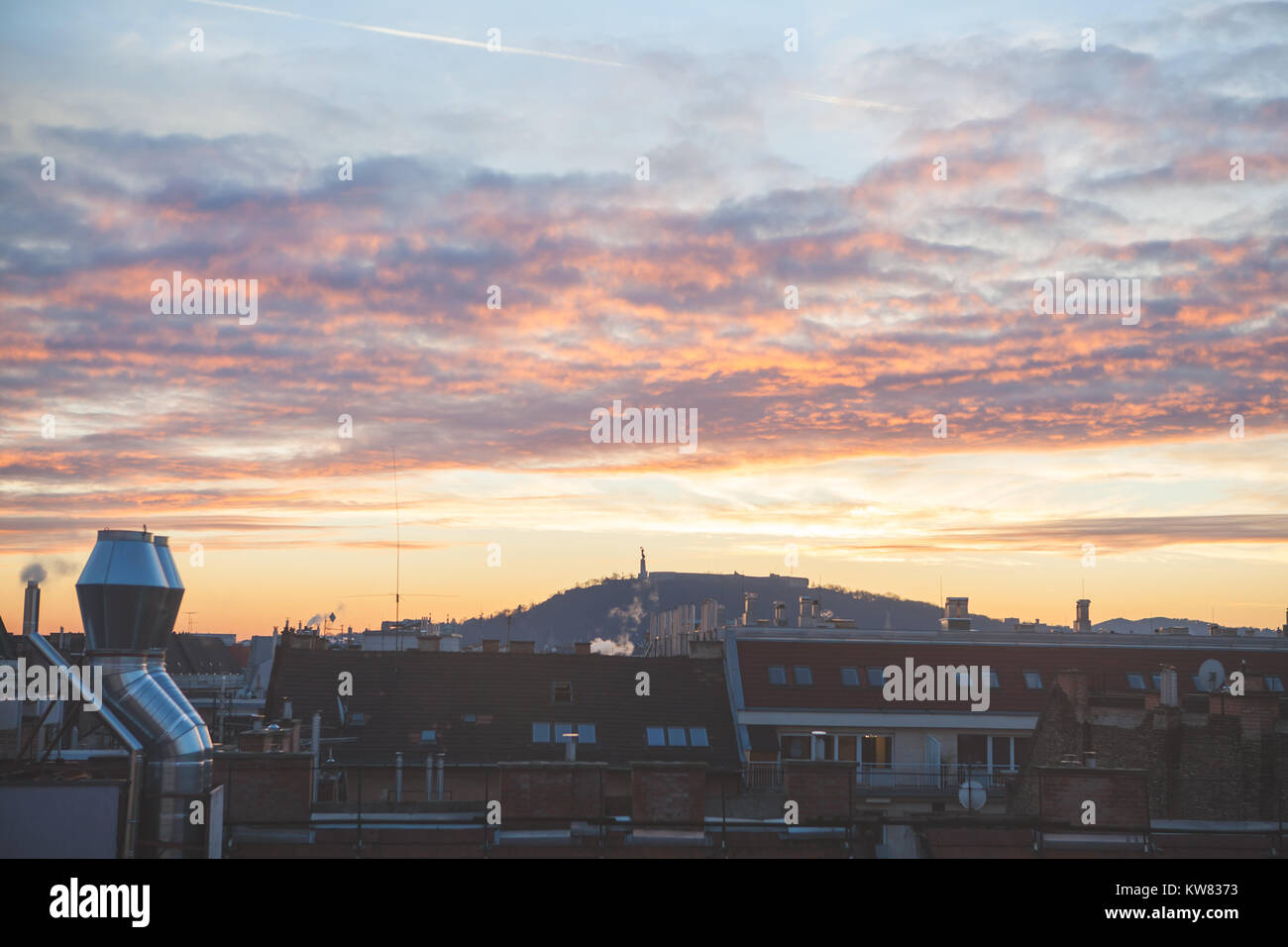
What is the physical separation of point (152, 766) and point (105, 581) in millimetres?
3325

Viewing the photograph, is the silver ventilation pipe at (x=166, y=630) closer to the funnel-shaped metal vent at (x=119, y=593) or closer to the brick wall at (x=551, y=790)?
the funnel-shaped metal vent at (x=119, y=593)

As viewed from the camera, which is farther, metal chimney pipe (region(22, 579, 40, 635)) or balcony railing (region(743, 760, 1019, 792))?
balcony railing (region(743, 760, 1019, 792))

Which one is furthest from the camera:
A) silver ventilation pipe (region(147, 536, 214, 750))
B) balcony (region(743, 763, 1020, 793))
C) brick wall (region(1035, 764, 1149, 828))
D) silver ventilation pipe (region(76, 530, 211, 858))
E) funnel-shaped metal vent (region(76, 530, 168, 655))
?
balcony (region(743, 763, 1020, 793))

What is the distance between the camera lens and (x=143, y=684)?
67.4ft

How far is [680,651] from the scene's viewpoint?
83625mm

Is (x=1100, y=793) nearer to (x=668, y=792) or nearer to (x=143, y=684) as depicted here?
(x=668, y=792)

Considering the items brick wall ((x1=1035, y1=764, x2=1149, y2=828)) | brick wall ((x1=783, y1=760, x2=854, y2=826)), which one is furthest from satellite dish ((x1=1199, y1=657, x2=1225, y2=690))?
brick wall ((x1=783, y1=760, x2=854, y2=826))

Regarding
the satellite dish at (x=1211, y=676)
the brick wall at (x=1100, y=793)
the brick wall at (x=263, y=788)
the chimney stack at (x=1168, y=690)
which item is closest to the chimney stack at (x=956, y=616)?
the satellite dish at (x=1211, y=676)

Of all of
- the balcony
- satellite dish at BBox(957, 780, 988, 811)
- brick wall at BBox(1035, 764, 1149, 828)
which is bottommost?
the balcony

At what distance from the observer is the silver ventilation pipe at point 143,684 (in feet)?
65.2

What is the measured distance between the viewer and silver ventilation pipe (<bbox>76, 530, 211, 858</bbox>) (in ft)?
65.2

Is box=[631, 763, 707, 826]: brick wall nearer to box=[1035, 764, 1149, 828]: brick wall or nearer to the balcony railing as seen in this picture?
box=[1035, 764, 1149, 828]: brick wall
